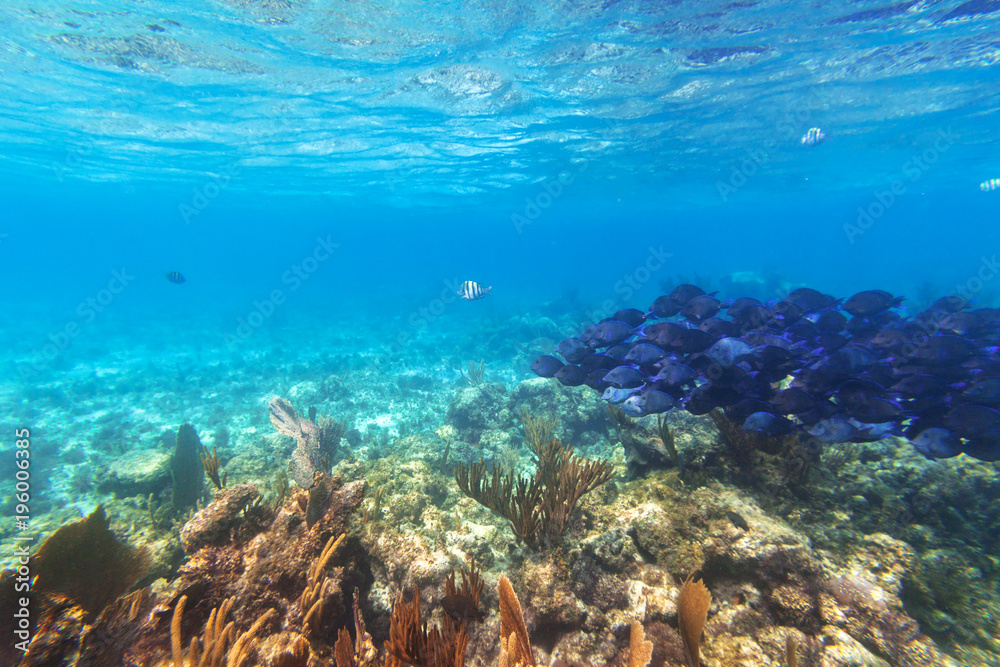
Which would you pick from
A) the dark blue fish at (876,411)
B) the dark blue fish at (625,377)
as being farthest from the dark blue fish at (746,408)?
the dark blue fish at (625,377)

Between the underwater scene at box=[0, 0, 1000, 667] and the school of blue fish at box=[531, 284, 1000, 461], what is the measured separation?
39 mm

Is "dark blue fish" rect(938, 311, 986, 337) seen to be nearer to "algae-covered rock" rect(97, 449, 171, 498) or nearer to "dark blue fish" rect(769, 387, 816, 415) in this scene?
"dark blue fish" rect(769, 387, 816, 415)

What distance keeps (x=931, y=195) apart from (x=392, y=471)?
233 feet

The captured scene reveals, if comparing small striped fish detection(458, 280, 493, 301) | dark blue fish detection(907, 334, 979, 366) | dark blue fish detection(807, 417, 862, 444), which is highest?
small striped fish detection(458, 280, 493, 301)

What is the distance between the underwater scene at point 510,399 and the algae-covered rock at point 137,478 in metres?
0.08

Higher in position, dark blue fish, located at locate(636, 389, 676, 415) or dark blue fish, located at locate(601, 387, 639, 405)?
dark blue fish, located at locate(601, 387, 639, 405)

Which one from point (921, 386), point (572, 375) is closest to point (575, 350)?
point (572, 375)

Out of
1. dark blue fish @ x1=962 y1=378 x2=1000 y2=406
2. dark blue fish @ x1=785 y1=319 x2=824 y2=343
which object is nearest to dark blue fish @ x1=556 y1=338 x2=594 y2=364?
dark blue fish @ x1=785 y1=319 x2=824 y2=343

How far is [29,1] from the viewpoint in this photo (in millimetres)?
10914

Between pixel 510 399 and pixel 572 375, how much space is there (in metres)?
7.01

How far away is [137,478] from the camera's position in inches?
285

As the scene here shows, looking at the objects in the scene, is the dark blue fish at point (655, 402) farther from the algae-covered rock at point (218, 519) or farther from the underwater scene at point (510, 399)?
the algae-covered rock at point (218, 519)

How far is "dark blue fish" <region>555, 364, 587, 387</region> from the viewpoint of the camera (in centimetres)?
546

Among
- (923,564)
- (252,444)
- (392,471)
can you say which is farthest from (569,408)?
(252,444)
